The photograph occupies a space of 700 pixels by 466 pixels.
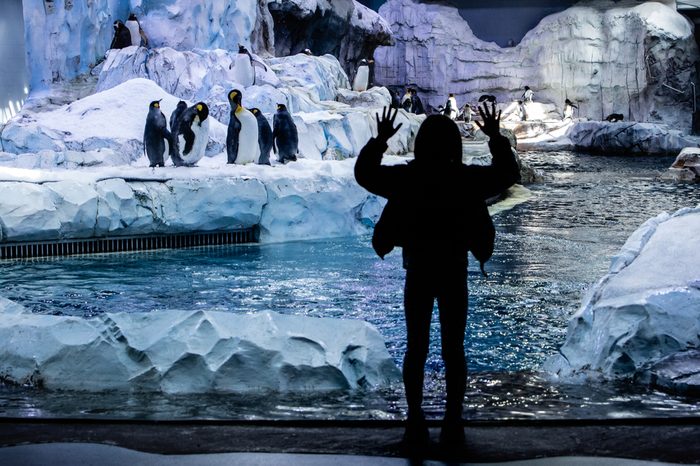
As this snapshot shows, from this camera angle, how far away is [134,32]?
14602 mm

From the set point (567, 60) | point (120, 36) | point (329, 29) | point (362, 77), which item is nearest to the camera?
point (120, 36)

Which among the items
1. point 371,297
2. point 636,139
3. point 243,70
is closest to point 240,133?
point 243,70

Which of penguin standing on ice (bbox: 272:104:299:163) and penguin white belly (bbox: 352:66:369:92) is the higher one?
penguin white belly (bbox: 352:66:369:92)

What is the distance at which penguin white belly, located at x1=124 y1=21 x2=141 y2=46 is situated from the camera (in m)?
14.6

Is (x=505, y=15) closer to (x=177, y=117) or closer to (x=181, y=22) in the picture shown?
(x=181, y=22)

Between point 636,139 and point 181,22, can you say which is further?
point 636,139

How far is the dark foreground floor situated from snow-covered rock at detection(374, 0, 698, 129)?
2248cm

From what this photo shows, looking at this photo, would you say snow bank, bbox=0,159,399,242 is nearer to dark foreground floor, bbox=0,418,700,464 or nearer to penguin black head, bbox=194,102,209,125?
penguin black head, bbox=194,102,209,125

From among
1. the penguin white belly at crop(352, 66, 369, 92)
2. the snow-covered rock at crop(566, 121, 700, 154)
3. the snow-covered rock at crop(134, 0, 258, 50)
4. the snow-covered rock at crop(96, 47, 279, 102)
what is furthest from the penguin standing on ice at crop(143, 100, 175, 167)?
the snow-covered rock at crop(566, 121, 700, 154)

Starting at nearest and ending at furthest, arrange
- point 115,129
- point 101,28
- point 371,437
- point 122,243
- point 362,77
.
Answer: point 371,437 < point 122,243 < point 115,129 < point 101,28 < point 362,77

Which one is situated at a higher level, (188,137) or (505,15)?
(505,15)

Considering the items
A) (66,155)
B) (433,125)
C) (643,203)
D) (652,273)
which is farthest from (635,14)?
(433,125)

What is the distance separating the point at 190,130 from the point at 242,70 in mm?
4728

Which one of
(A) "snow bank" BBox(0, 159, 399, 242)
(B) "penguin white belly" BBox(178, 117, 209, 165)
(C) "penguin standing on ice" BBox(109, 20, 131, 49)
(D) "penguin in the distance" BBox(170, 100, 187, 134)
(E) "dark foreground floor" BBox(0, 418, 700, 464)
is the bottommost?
(E) "dark foreground floor" BBox(0, 418, 700, 464)
